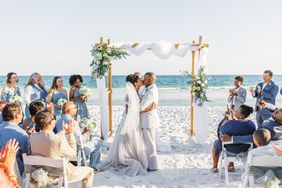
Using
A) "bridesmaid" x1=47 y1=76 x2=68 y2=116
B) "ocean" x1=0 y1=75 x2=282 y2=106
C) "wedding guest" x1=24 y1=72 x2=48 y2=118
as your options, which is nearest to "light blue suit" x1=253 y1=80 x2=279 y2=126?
"ocean" x1=0 y1=75 x2=282 y2=106

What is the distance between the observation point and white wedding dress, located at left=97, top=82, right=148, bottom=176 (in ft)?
19.7

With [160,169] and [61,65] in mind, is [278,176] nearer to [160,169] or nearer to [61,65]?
[160,169]

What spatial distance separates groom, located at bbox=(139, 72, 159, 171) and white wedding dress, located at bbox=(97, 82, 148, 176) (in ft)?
0.39

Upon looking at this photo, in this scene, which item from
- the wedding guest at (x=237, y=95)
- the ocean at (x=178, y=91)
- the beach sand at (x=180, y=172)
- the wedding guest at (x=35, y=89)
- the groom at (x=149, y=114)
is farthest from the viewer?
the ocean at (x=178, y=91)

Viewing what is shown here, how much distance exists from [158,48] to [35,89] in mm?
3175

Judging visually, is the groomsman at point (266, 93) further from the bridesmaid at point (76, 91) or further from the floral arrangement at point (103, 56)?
the bridesmaid at point (76, 91)

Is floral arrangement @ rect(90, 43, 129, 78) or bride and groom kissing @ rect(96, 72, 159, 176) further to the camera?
floral arrangement @ rect(90, 43, 129, 78)

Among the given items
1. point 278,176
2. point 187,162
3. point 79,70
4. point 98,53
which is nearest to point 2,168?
point 278,176

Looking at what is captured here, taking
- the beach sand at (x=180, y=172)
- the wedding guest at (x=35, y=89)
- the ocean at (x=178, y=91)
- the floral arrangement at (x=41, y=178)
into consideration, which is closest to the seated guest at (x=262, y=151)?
the beach sand at (x=180, y=172)

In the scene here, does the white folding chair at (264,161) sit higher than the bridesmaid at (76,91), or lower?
lower

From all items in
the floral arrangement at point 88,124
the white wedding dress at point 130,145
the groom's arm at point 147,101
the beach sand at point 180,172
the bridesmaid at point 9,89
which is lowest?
the beach sand at point 180,172

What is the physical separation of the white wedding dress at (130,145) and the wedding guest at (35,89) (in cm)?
242

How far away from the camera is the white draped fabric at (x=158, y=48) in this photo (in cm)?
818

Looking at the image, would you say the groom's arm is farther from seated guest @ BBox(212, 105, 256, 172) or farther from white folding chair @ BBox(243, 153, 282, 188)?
white folding chair @ BBox(243, 153, 282, 188)
